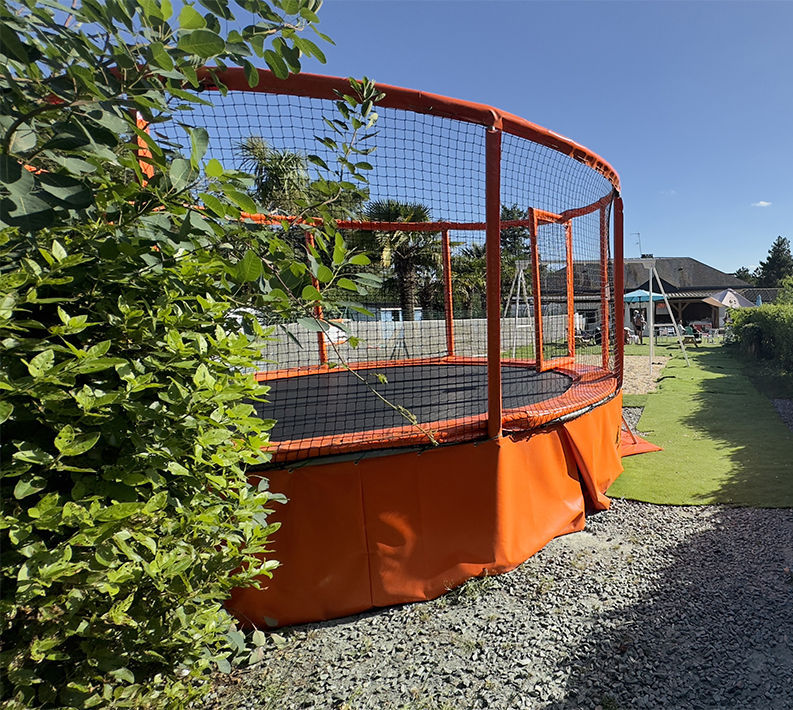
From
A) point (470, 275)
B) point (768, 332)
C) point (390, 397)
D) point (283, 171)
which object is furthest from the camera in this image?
point (768, 332)

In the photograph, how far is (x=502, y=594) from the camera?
78.7 inches

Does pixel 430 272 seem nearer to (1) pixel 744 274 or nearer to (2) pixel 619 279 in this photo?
(2) pixel 619 279

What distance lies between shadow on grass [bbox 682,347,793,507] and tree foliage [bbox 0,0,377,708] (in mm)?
3305

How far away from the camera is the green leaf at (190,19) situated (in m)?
0.76

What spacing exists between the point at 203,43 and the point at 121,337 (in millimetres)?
633

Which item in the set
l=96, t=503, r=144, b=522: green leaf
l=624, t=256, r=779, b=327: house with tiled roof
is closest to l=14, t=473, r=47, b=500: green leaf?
l=96, t=503, r=144, b=522: green leaf

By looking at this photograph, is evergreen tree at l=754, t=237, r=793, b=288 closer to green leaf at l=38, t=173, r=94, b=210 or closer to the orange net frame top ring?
the orange net frame top ring

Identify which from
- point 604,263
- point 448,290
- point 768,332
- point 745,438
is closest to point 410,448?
point 604,263

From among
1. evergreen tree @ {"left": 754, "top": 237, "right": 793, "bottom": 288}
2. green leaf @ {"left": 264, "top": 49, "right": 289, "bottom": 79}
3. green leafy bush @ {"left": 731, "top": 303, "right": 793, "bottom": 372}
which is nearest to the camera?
green leaf @ {"left": 264, "top": 49, "right": 289, "bottom": 79}

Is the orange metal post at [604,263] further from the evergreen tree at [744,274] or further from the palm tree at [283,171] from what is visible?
the evergreen tree at [744,274]

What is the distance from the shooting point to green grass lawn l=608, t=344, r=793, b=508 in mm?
3107

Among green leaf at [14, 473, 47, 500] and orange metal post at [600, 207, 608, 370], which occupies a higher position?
orange metal post at [600, 207, 608, 370]

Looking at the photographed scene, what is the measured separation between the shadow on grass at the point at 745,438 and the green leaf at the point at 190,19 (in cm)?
369

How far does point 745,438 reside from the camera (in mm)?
4473
